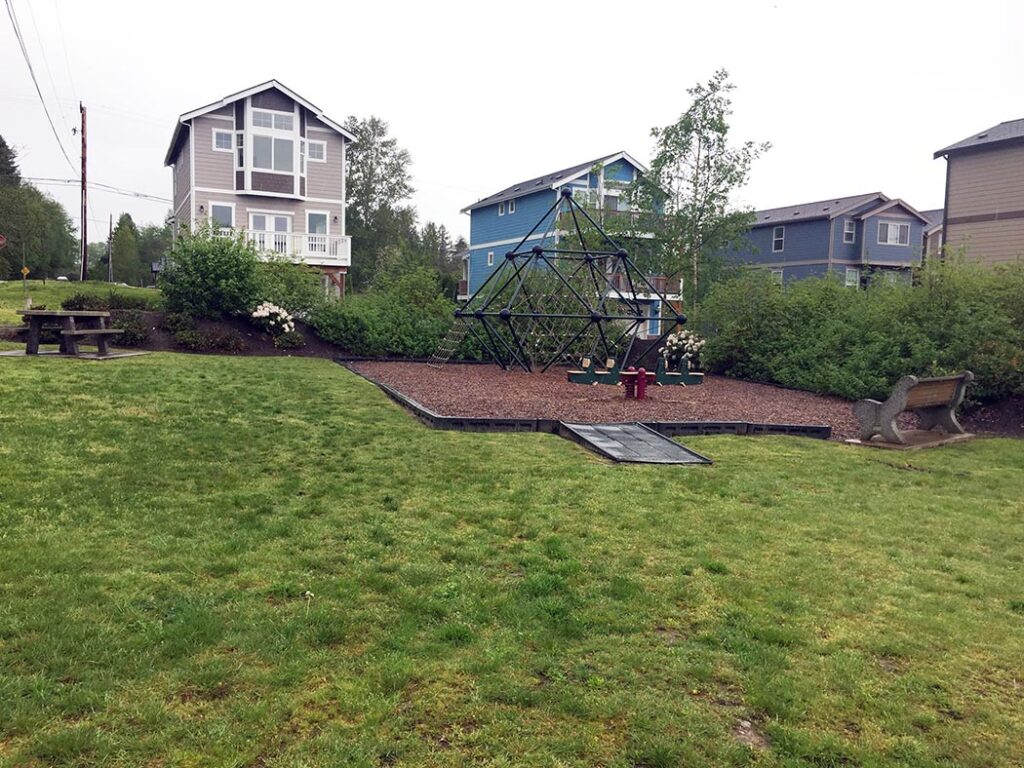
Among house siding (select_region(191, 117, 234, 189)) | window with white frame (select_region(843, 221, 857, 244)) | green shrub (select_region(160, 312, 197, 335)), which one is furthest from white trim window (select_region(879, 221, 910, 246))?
green shrub (select_region(160, 312, 197, 335))

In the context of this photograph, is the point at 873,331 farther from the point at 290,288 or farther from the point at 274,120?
the point at 274,120

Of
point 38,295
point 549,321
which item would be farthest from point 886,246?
point 38,295

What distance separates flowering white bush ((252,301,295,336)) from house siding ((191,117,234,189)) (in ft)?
44.4

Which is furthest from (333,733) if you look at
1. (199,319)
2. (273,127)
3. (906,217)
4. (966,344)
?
(906,217)

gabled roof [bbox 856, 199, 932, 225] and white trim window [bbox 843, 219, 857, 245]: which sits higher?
gabled roof [bbox 856, 199, 932, 225]

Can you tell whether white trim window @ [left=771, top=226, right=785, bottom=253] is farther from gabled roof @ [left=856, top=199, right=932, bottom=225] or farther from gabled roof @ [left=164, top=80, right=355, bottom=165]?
gabled roof @ [left=164, top=80, right=355, bottom=165]

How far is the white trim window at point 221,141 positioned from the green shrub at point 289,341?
48.5ft

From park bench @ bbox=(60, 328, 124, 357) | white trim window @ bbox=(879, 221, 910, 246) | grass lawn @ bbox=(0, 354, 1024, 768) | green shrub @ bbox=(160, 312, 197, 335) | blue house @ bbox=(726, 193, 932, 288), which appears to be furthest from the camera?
white trim window @ bbox=(879, 221, 910, 246)

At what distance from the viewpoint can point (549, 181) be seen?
36.6 m

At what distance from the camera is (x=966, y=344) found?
39.4 ft

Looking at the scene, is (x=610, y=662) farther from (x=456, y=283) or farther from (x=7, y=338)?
(x=456, y=283)

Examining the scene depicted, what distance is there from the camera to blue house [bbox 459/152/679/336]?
107 ft

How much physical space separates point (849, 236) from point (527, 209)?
16406 mm

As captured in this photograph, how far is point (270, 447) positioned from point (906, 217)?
3944 cm
